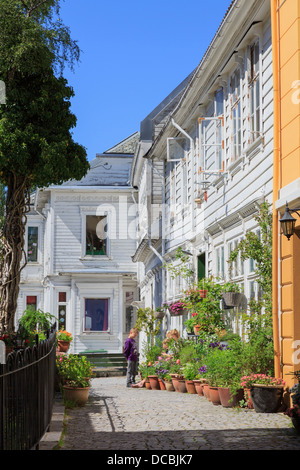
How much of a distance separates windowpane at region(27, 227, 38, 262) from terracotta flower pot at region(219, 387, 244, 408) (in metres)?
22.6

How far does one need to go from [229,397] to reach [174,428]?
2109 mm

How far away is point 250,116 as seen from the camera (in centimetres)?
1266

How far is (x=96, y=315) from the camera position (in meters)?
30.4

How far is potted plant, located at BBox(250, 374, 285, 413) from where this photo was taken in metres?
10.0

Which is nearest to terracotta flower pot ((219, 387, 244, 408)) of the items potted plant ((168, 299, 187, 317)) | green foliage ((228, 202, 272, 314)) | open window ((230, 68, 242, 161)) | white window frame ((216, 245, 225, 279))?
green foliage ((228, 202, 272, 314))

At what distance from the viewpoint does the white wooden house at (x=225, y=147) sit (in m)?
12.0

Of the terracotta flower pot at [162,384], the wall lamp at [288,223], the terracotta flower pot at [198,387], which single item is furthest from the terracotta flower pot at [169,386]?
the wall lamp at [288,223]

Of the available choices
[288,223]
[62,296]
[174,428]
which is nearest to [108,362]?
[62,296]

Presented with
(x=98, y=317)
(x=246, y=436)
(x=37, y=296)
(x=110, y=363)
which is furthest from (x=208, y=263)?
(x=37, y=296)

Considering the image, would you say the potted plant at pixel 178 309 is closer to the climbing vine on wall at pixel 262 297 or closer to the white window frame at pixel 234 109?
the white window frame at pixel 234 109

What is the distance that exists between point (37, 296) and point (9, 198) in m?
18.0

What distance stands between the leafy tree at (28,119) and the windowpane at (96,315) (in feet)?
50.5

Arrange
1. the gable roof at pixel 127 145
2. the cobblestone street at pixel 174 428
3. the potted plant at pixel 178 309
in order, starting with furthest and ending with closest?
1. the gable roof at pixel 127 145
2. the potted plant at pixel 178 309
3. the cobblestone street at pixel 174 428

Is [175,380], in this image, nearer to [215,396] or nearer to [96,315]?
[215,396]
